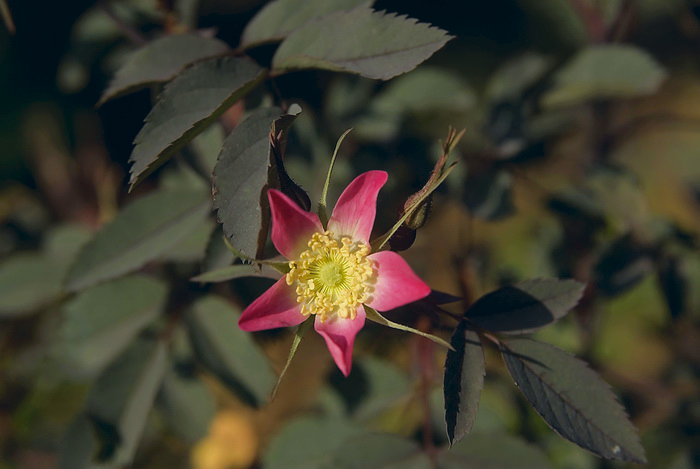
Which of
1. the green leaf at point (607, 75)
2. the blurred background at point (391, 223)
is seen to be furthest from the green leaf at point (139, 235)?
the green leaf at point (607, 75)

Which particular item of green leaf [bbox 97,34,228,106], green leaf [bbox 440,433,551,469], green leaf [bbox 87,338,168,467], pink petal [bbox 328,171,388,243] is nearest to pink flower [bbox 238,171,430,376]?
pink petal [bbox 328,171,388,243]

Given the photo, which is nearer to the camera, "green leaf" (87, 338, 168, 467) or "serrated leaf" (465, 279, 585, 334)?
"serrated leaf" (465, 279, 585, 334)

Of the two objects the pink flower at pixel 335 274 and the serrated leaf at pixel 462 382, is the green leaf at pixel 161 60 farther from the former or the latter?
the serrated leaf at pixel 462 382

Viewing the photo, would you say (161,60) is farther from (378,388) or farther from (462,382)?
(378,388)

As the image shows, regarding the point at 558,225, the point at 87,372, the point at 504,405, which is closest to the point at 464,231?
the point at 558,225

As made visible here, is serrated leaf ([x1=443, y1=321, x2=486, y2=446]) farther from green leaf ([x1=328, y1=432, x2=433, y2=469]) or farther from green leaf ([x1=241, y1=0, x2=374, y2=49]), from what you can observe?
green leaf ([x1=241, y1=0, x2=374, y2=49])

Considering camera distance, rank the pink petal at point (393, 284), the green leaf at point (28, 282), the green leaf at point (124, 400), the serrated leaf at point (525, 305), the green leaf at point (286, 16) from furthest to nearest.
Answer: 1. the green leaf at point (28, 282)
2. the green leaf at point (124, 400)
3. the green leaf at point (286, 16)
4. the serrated leaf at point (525, 305)
5. the pink petal at point (393, 284)

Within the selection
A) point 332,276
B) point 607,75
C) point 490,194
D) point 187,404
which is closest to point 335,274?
point 332,276

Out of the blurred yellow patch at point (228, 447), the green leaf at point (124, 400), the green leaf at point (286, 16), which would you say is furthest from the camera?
the blurred yellow patch at point (228, 447)
